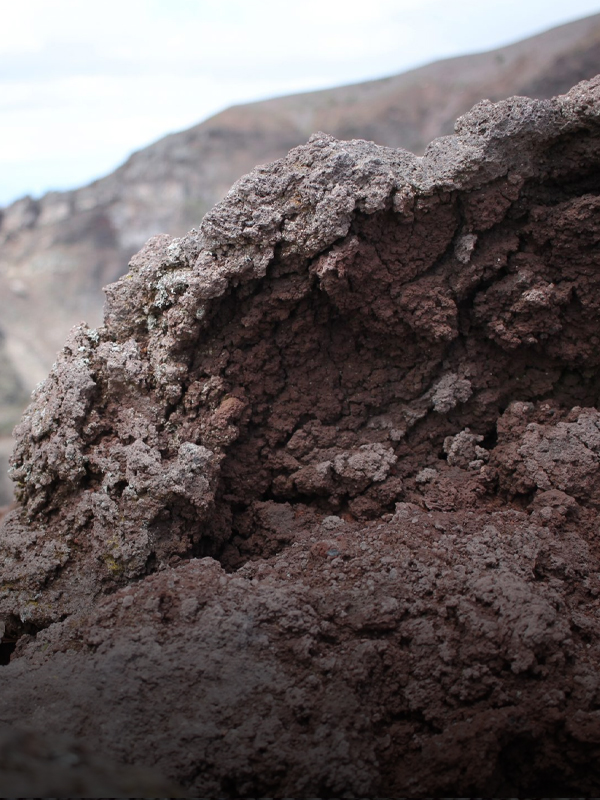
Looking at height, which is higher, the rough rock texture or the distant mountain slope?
the distant mountain slope

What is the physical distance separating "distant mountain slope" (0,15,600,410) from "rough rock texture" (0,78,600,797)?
17.6m

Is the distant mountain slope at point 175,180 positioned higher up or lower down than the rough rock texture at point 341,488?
higher up

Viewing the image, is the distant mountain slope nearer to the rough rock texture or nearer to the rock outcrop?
the rock outcrop

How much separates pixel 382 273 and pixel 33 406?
1.97 m

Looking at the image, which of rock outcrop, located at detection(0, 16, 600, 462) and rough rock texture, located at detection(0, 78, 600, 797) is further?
rock outcrop, located at detection(0, 16, 600, 462)

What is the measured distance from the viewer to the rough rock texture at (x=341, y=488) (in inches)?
89.5

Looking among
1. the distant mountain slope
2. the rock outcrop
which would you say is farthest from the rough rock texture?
the rock outcrop

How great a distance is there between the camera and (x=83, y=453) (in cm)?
317

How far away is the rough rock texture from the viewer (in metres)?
2.27

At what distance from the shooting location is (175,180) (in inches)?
848

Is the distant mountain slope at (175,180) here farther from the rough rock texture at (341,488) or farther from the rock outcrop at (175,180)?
the rough rock texture at (341,488)

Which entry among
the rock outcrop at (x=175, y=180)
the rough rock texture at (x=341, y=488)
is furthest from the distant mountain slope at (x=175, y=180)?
the rough rock texture at (x=341, y=488)

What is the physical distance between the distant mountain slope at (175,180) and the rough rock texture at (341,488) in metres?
17.6

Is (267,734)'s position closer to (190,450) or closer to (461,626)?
(461,626)
